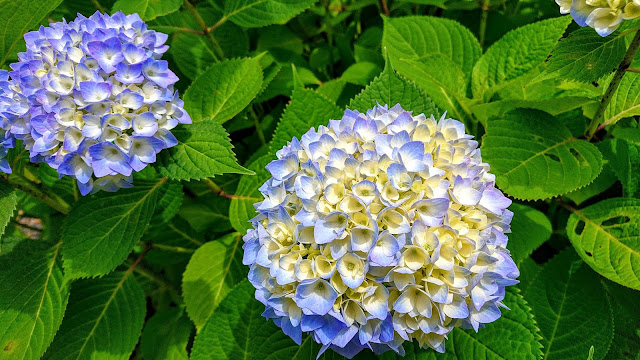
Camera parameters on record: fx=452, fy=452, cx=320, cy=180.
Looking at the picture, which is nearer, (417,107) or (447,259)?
(447,259)

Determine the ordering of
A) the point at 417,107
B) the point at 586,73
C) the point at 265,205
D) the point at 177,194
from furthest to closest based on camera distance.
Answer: the point at 177,194
the point at 417,107
the point at 586,73
the point at 265,205

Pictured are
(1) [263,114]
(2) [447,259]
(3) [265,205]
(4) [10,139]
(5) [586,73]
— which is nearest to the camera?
(2) [447,259]

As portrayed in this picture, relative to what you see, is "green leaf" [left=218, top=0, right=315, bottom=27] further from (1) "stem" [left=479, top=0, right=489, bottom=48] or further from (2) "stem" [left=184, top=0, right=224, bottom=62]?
(1) "stem" [left=479, top=0, right=489, bottom=48]

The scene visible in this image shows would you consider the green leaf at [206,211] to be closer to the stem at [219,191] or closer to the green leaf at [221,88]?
the stem at [219,191]

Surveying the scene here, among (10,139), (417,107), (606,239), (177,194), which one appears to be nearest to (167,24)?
(177,194)

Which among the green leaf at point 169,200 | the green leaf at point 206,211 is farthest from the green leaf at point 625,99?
the green leaf at point 169,200

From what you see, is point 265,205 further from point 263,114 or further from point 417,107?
point 263,114
